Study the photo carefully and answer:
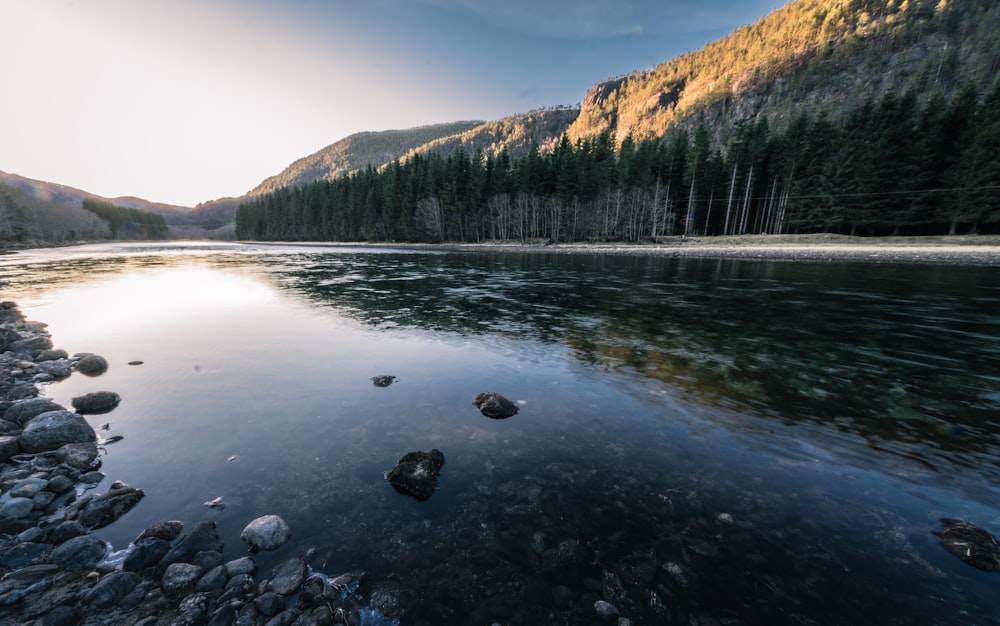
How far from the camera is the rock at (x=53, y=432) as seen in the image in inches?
266

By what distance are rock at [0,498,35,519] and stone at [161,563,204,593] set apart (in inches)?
114

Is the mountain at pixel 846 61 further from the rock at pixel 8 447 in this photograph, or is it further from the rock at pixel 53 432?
the rock at pixel 8 447

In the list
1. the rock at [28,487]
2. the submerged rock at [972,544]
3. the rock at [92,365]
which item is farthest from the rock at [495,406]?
the rock at [92,365]

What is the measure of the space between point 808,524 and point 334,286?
31066 millimetres

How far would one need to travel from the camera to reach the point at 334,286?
3005 cm

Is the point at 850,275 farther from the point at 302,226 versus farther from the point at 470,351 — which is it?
the point at 302,226

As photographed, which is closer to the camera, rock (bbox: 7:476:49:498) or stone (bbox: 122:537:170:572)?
stone (bbox: 122:537:170:572)

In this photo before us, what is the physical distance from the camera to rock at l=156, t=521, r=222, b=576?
449cm

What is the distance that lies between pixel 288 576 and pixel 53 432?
663 centimetres

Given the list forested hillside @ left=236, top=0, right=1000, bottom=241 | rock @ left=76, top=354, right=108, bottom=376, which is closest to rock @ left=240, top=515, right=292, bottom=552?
rock @ left=76, top=354, right=108, bottom=376

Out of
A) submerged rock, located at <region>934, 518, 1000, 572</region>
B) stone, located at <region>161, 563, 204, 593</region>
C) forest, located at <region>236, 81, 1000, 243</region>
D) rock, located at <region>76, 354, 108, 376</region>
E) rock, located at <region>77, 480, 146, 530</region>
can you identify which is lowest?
rock, located at <region>76, 354, 108, 376</region>

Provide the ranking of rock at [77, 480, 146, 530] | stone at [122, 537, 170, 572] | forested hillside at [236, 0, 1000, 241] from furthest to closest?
1. forested hillside at [236, 0, 1000, 241]
2. rock at [77, 480, 146, 530]
3. stone at [122, 537, 170, 572]

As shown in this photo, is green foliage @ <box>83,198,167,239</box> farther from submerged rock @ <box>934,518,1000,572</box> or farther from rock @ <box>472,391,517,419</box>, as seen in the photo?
submerged rock @ <box>934,518,1000,572</box>

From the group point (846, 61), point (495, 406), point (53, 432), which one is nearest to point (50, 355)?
point (53, 432)
